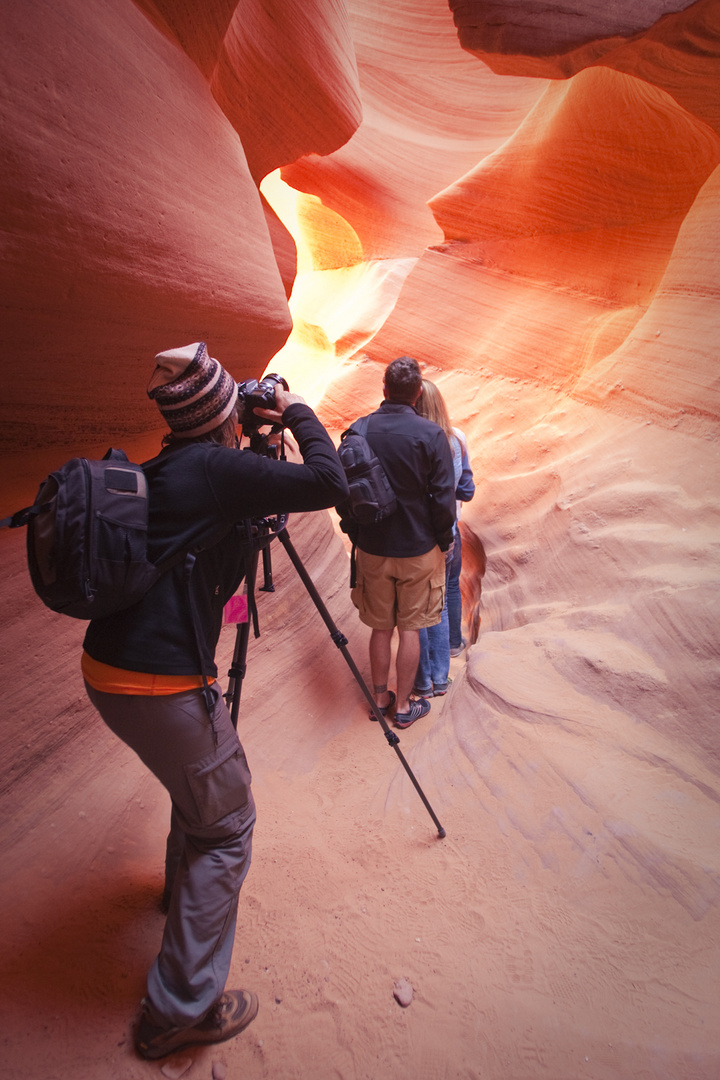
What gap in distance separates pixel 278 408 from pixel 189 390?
0.28 metres

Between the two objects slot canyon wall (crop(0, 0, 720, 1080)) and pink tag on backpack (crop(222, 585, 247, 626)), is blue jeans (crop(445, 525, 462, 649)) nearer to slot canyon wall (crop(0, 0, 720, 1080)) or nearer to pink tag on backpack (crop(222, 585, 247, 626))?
slot canyon wall (crop(0, 0, 720, 1080))

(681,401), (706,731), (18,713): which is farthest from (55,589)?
(681,401)

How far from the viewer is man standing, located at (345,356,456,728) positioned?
9.41 ft

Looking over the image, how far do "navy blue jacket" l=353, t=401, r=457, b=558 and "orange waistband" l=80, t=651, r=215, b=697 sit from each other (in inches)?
65.3

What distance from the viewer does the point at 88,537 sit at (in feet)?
4.11

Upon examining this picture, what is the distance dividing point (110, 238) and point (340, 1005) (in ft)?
8.03

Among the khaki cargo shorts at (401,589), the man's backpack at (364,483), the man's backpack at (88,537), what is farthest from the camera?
the khaki cargo shorts at (401,589)

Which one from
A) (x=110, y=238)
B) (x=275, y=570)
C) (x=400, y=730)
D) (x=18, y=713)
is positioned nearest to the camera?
(x=110, y=238)

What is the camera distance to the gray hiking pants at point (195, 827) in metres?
1.44

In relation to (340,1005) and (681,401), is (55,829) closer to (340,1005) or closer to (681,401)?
(340,1005)

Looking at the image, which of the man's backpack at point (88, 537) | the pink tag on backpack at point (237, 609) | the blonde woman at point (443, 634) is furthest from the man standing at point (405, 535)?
the man's backpack at point (88, 537)

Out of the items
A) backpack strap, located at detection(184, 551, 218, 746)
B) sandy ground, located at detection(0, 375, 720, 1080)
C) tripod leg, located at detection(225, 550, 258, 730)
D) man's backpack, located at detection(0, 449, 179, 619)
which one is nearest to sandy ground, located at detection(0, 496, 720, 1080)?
sandy ground, located at detection(0, 375, 720, 1080)

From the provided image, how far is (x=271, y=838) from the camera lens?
2.47m

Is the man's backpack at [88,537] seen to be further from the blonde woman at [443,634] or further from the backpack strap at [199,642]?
the blonde woman at [443,634]
